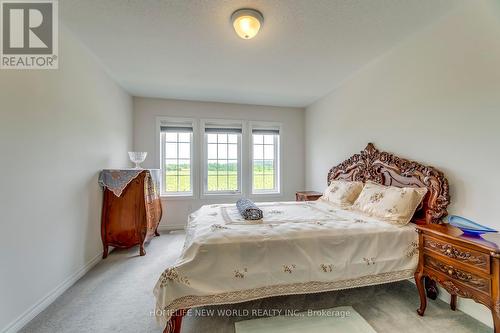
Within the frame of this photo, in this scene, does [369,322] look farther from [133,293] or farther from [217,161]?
[217,161]

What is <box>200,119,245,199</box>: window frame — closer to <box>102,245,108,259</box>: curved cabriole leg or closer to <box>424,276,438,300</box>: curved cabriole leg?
<box>102,245,108,259</box>: curved cabriole leg

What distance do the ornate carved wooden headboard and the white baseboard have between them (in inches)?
134

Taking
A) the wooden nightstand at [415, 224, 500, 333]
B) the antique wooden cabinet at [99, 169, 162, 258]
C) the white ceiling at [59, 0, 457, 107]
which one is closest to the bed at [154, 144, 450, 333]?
the wooden nightstand at [415, 224, 500, 333]

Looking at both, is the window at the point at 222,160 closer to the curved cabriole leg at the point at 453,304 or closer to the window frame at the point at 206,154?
the window frame at the point at 206,154

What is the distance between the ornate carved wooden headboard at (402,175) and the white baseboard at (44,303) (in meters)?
3.41

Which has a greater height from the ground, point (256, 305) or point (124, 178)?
point (124, 178)

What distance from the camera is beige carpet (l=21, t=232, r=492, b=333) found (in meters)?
1.58

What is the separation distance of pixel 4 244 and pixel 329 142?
4.00 meters

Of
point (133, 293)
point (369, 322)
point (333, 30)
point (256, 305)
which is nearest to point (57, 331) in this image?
point (133, 293)

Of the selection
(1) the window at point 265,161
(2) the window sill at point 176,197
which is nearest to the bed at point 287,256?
(2) the window sill at point 176,197

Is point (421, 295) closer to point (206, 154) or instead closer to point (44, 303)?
point (44, 303)

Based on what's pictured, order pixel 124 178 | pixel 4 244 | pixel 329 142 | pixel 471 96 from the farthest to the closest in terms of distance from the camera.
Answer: pixel 329 142 → pixel 124 178 → pixel 471 96 → pixel 4 244

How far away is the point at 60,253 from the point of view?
1.99m

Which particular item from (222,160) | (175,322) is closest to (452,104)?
(175,322)
